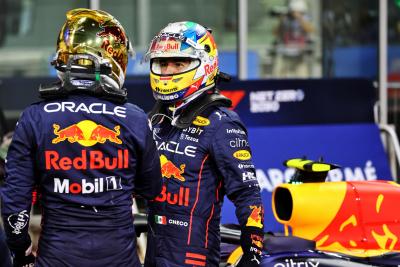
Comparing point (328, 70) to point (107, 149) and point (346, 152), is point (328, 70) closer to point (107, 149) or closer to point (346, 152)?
point (346, 152)

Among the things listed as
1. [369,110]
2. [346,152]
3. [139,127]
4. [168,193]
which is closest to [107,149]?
[139,127]

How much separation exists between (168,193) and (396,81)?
5.98 meters

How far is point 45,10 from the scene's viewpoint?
8.62 m

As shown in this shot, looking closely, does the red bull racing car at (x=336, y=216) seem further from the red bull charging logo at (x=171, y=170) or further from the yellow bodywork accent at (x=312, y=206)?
the red bull charging logo at (x=171, y=170)

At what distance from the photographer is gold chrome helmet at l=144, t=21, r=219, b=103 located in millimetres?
4176

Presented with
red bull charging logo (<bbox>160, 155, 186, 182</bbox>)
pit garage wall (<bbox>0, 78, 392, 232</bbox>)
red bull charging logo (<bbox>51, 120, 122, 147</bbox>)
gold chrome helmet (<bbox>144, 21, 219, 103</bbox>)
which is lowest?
pit garage wall (<bbox>0, 78, 392, 232</bbox>)

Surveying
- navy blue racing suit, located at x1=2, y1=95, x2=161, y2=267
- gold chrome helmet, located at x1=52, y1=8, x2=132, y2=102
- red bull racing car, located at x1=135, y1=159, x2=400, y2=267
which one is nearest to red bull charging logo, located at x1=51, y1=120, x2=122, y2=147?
navy blue racing suit, located at x1=2, y1=95, x2=161, y2=267

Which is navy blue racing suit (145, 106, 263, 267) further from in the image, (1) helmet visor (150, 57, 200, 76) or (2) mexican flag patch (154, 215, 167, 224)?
(1) helmet visor (150, 57, 200, 76)

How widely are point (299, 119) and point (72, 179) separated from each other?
4.65 metres

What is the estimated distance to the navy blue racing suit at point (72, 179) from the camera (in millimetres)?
3379

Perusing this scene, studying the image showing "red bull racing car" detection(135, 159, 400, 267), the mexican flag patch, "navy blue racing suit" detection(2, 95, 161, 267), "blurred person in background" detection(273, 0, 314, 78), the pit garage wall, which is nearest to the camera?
"navy blue racing suit" detection(2, 95, 161, 267)

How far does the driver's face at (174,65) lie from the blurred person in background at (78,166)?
0.71 m

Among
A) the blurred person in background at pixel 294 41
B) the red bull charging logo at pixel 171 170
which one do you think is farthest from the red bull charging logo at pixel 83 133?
the blurred person in background at pixel 294 41

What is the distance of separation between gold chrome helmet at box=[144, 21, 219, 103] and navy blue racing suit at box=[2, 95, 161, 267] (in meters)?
0.74
